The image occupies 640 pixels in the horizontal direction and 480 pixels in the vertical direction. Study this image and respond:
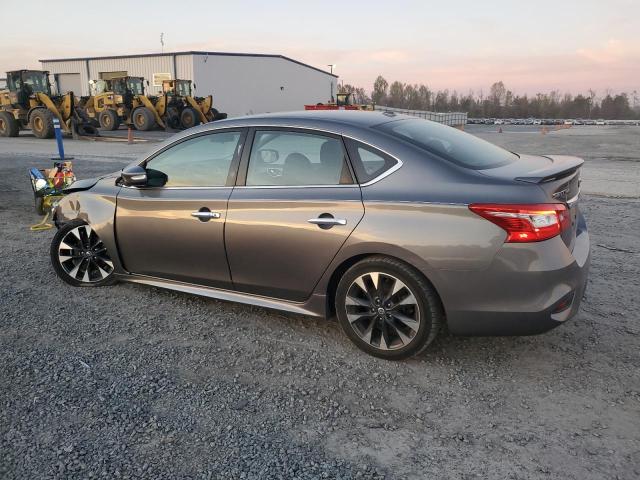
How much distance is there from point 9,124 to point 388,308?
80.6 ft

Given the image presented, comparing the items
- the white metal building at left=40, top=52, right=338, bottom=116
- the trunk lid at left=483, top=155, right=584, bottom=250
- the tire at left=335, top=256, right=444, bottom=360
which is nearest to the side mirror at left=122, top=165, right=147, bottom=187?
the tire at left=335, top=256, right=444, bottom=360

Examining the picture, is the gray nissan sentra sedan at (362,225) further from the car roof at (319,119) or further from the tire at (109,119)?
the tire at (109,119)

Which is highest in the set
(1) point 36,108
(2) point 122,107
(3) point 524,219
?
(2) point 122,107

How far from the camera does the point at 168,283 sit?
4.10 metres

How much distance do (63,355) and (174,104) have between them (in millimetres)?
24064

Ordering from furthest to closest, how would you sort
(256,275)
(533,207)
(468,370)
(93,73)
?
(93,73)
(256,275)
(468,370)
(533,207)

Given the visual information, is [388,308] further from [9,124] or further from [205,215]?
[9,124]

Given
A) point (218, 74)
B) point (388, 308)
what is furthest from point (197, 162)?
Result: point (218, 74)

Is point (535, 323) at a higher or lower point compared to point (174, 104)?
lower

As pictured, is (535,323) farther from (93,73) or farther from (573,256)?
(93,73)

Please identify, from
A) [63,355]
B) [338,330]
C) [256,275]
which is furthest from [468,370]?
[63,355]

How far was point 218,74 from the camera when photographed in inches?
1619

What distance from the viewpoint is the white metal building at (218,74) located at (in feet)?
131

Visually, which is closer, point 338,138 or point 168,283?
point 338,138
